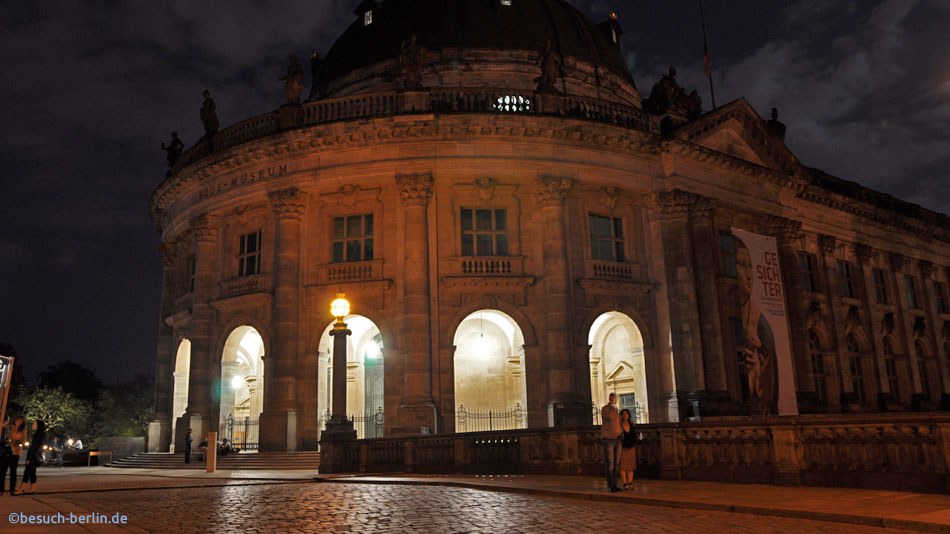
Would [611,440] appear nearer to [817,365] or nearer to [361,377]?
[361,377]

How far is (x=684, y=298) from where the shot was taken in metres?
29.2

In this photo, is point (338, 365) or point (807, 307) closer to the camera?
point (338, 365)

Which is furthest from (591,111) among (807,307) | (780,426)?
(780,426)

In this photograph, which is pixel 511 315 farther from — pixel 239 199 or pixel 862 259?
pixel 862 259

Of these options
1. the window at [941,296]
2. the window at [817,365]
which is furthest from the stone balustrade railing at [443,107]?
the window at [941,296]

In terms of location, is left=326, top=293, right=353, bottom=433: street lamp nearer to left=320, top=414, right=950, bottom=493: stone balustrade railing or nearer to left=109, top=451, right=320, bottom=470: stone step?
left=320, top=414, right=950, bottom=493: stone balustrade railing

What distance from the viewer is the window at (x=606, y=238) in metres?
29.5

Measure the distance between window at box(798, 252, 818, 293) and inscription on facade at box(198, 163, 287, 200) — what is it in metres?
24.1

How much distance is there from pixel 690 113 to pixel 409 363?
16.5m

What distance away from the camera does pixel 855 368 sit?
37656 mm

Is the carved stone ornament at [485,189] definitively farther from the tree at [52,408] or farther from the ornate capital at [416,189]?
the tree at [52,408]

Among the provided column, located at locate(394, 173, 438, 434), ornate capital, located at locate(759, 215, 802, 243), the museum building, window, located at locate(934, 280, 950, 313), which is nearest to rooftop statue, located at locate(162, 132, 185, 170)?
the museum building

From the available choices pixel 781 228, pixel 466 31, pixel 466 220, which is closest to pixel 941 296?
pixel 781 228

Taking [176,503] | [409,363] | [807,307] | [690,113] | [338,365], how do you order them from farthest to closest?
[807,307] < [690,113] < [409,363] < [338,365] < [176,503]
